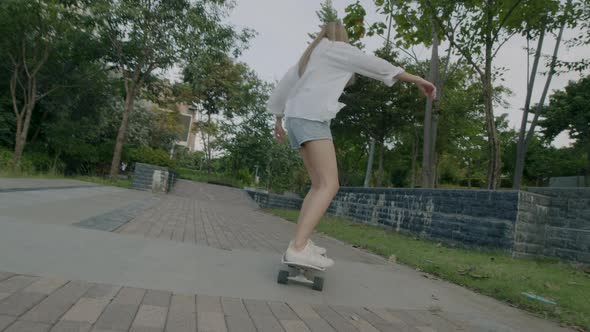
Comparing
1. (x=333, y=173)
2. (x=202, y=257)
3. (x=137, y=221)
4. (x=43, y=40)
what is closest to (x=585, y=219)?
(x=333, y=173)

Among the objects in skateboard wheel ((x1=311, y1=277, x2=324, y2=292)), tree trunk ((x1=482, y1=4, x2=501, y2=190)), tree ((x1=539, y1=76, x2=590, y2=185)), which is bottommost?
skateboard wheel ((x1=311, y1=277, x2=324, y2=292))

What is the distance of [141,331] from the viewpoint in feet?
5.27

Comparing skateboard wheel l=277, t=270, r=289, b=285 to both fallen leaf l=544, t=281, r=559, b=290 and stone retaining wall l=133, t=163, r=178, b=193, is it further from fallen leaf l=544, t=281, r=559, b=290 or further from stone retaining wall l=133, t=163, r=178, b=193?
stone retaining wall l=133, t=163, r=178, b=193

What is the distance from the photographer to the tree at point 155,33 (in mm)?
14977

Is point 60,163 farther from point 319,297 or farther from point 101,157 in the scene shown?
point 319,297

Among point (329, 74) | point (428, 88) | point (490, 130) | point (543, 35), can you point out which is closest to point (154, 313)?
point (329, 74)

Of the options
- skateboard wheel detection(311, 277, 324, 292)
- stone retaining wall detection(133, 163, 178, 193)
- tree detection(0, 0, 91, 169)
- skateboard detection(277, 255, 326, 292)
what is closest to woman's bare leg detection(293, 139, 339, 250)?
skateboard detection(277, 255, 326, 292)

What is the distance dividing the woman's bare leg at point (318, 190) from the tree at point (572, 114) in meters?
25.3

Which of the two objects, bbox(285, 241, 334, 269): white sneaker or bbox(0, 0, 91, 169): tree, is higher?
bbox(0, 0, 91, 169): tree

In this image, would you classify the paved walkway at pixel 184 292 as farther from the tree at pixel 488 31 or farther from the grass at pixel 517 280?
the tree at pixel 488 31

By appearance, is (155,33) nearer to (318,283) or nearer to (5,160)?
(5,160)

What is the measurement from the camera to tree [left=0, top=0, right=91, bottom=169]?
44.9 feet

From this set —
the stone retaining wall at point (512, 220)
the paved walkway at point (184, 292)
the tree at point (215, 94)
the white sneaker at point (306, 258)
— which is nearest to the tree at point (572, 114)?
the stone retaining wall at point (512, 220)

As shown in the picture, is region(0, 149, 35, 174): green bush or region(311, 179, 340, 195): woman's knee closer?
region(311, 179, 340, 195): woman's knee
